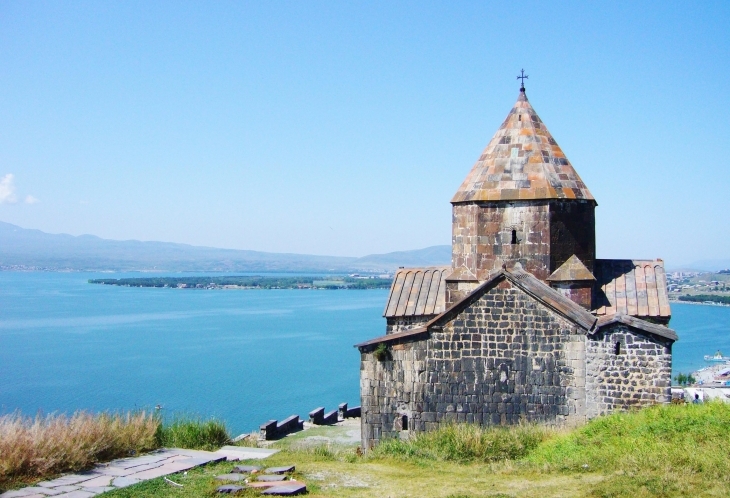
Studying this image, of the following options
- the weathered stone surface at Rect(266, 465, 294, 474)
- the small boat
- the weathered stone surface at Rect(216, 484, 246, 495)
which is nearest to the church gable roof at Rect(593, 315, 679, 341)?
the weathered stone surface at Rect(266, 465, 294, 474)

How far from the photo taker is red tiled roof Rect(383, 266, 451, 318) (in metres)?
11.7

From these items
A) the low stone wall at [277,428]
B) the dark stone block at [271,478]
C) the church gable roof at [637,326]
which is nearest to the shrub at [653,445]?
the church gable roof at [637,326]

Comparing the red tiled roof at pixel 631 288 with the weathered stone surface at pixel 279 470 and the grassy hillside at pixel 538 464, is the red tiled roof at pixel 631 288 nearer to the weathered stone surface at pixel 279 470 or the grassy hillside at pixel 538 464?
the grassy hillside at pixel 538 464

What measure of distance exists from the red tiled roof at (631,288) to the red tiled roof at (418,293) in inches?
95.6

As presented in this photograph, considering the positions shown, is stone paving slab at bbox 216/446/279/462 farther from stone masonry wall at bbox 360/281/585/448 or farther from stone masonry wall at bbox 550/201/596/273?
stone masonry wall at bbox 550/201/596/273

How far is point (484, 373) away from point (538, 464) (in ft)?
→ 9.29

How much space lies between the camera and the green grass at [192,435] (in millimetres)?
8023

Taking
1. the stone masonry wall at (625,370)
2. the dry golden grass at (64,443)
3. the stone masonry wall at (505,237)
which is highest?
the stone masonry wall at (505,237)

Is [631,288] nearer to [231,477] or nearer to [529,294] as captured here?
[529,294]

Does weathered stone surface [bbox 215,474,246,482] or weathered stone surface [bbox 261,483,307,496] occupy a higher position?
weathered stone surface [bbox 261,483,307,496]

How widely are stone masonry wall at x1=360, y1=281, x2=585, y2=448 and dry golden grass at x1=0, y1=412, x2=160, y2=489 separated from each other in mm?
3334

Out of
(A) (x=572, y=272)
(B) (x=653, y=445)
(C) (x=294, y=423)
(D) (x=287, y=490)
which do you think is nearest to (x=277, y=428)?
(C) (x=294, y=423)

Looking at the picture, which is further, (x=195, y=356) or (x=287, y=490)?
(x=195, y=356)

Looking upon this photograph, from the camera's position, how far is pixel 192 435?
26.9ft
